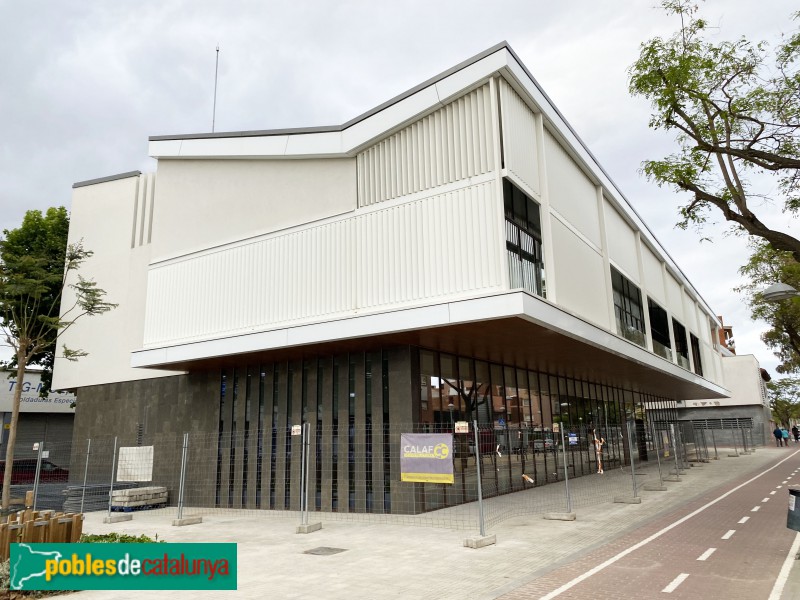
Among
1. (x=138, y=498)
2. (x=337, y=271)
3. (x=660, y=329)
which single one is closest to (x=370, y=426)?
(x=337, y=271)

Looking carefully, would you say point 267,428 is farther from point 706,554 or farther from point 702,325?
point 702,325

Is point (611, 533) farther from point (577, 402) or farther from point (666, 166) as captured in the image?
point (577, 402)

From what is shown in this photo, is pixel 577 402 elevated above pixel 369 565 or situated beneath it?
elevated above

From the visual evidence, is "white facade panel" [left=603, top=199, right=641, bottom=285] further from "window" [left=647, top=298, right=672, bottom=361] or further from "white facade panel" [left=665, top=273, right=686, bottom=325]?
"white facade panel" [left=665, top=273, right=686, bottom=325]

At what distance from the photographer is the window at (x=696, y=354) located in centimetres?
4000

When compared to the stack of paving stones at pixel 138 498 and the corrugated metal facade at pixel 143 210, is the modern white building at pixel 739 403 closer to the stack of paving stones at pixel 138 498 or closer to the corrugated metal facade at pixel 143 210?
the stack of paving stones at pixel 138 498

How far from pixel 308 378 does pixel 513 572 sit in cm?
1122

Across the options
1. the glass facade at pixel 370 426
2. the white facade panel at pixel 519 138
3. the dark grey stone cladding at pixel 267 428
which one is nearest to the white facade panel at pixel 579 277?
the white facade panel at pixel 519 138

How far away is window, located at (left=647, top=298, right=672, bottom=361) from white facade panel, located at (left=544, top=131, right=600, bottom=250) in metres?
9.33

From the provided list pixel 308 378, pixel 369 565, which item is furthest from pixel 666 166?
pixel 308 378

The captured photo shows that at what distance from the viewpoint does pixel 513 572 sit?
352 inches

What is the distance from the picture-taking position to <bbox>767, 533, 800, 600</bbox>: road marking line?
738 centimetres

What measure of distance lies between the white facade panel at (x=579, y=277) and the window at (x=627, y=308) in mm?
2585

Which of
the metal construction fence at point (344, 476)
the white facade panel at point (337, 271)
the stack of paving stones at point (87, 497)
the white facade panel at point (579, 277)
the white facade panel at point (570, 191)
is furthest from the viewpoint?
the stack of paving stones at point (87, 497)
